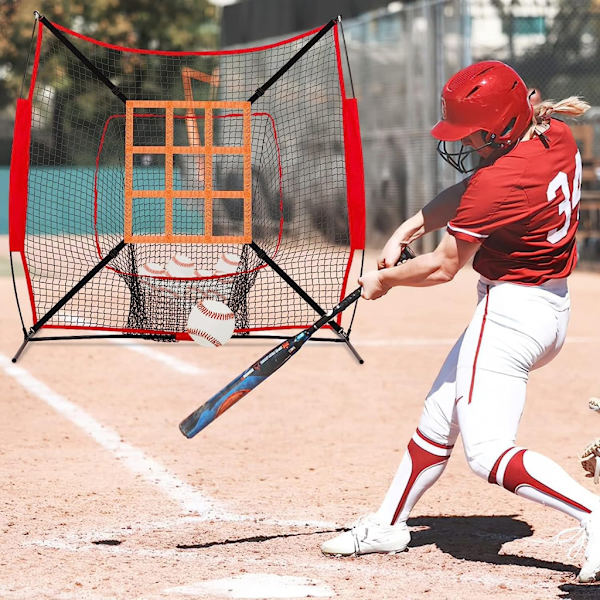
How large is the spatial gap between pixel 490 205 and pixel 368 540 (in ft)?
4.77

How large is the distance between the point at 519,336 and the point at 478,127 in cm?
75

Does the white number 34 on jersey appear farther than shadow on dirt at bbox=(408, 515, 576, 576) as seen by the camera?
No

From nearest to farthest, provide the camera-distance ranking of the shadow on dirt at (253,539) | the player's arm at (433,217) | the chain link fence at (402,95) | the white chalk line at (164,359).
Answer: the player's arm at (433,217)
the shadow on dirt at (253,539)
the white chalk line at (164,359)
the chain link fence at (402,95)

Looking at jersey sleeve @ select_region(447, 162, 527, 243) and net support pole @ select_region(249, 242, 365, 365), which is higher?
jersey sleeve @ select_region(447, 162, 527, 243)

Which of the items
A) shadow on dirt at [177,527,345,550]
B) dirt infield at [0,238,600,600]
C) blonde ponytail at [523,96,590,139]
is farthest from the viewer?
shadow on dirt at [177,527,345,550]

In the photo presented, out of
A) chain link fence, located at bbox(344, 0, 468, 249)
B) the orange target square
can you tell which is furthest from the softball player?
chain link fence, located at bbox(344, 0, 468, 249)

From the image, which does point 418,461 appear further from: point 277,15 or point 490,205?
point 277,15

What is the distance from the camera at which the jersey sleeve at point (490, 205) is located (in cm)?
387

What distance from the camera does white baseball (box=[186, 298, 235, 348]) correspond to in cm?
483

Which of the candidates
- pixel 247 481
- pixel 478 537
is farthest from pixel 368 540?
pixel 247 481

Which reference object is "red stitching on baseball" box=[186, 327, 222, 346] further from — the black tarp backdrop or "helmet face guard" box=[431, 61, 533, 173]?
the black tarp backdrop

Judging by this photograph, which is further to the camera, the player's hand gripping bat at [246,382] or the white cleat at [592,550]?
the player's hand gripping bat at [246,382]

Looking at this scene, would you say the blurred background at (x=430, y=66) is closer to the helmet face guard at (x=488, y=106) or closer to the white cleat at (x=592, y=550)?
the helmet face guard at (x=488, y=106)

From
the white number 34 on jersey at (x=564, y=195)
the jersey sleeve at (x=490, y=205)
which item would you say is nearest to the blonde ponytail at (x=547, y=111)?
the white number 34 on jersey at (x=564, y=195)
